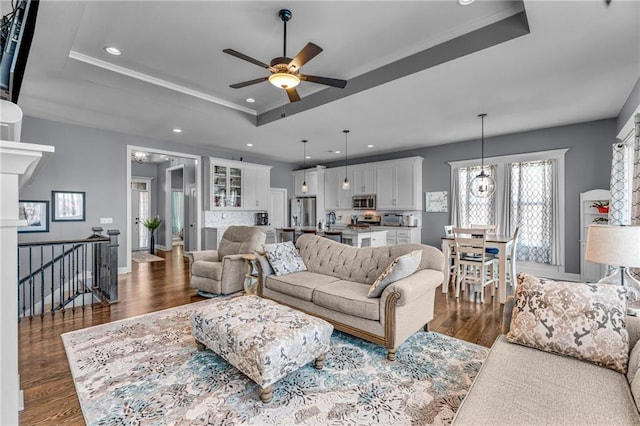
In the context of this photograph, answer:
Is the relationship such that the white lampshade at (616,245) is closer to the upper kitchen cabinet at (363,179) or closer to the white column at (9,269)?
the white column at (9,269)

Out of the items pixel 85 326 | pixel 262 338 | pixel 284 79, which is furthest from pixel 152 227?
pixel 262 338

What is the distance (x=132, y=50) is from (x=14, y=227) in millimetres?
2975

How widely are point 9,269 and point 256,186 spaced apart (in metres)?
7.00

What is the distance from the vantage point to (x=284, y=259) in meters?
3.71

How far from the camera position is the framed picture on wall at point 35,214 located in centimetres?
492

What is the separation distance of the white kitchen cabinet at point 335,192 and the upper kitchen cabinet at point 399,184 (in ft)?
3.32

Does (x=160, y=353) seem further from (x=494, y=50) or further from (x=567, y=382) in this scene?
(x=494, y=50)

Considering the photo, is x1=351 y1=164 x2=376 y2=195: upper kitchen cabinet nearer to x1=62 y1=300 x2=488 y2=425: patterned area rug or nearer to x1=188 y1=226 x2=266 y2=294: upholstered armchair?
x1=188 y1=226 x2=266 y2=294: upholstered armchair

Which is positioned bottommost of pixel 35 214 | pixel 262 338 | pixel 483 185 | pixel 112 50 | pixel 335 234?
pixel 262 338

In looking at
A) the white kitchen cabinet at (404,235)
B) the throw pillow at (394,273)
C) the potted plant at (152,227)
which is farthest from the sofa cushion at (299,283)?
the potted plant at (152,227)

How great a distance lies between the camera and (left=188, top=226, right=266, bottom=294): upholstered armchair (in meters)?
4.27

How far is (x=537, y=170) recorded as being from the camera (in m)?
5.52

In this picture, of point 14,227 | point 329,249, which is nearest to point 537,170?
point 329,249

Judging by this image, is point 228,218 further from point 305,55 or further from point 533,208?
point 533,208
